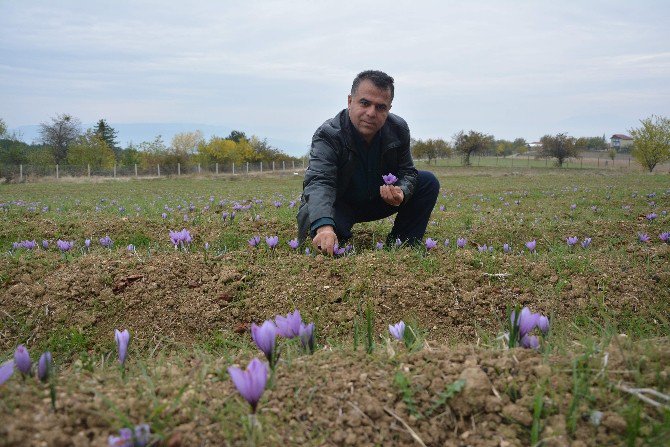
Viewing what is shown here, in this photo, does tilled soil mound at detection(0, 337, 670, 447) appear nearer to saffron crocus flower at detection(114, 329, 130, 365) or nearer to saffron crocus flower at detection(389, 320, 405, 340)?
saffron crocus flower at detection(114, 329, 130, 365)

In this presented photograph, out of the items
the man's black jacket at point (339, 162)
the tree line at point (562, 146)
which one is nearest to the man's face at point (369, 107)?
the man's black jacket at point (339, 162)

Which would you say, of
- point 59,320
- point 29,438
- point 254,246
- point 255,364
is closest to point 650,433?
point 255,364

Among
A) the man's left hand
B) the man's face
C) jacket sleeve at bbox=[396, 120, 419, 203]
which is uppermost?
the man's face

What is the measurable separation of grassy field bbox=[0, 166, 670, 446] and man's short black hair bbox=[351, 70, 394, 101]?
150 centimetres

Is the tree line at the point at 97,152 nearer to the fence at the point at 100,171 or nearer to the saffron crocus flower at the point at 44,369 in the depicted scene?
the fence at the point at 100,171

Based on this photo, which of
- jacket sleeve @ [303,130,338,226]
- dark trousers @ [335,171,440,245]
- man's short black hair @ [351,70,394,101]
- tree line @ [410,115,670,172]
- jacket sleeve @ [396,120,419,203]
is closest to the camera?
jacket sleeve @ [303,130,338,226]

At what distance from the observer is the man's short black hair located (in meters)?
4.44

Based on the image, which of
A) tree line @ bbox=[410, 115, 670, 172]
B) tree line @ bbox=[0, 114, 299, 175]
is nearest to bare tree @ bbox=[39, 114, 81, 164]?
tree line @ bbox=[0, 114, 299, 175]

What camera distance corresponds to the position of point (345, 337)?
9.76 ft

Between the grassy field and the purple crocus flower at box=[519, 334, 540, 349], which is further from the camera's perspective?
the purple crocus flower at box=[519, 334, 540, 349]

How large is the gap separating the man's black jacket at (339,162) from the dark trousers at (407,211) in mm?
205

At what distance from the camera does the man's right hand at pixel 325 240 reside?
3.91 m

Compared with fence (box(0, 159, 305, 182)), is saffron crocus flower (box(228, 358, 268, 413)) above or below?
below

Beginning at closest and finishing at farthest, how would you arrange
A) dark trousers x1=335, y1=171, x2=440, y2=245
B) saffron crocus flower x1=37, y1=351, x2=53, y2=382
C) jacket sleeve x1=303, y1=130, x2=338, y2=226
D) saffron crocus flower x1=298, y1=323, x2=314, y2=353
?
saffron crocus flower x1=37, y1=351, x2=53, y2=382 < saffron crocus flower x1=298, y1=323, x2=314, y2=353 < jacket sleeve x1=303, y1=130, x2=338, y2=226 < dark trousers x1=335, y1=171, x2=440, y2=245
